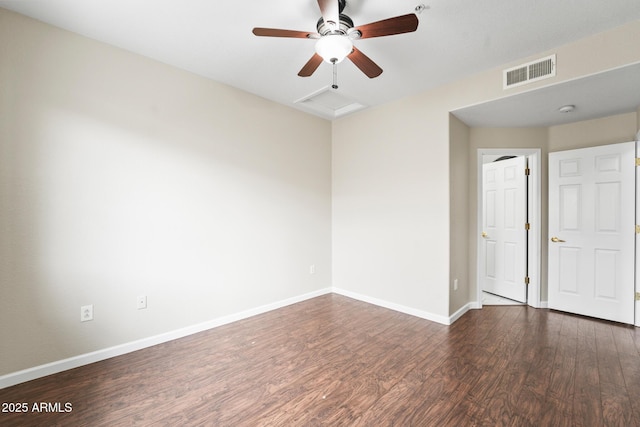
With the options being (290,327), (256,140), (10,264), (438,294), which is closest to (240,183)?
(256,140)

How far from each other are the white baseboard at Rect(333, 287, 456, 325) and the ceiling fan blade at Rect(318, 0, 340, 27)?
10.3ft

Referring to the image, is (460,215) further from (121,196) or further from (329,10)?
(121,196)

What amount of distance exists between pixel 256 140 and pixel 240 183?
1.95 feet

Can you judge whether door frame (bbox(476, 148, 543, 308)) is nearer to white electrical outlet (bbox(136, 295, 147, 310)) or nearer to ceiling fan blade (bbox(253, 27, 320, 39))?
ceiling fan blade (bbox(253, 27, 320, 39))

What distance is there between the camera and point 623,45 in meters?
2.17

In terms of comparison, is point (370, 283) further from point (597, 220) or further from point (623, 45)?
point (623, 45)

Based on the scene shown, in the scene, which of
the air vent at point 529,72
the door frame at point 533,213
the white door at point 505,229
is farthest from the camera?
the white door at point 505,229

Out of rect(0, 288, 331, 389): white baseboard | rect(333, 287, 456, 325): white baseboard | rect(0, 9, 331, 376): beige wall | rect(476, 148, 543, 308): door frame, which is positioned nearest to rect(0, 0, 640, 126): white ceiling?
rect(0, 9, 331, 376): beige wall

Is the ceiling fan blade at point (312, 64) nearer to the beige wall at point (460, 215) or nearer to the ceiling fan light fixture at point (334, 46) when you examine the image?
the ceiling fan light fixture at point (334, 46)

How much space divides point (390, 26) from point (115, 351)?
3.37m

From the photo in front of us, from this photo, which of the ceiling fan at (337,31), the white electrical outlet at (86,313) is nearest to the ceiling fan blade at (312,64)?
the ceiling fan at (337,31)

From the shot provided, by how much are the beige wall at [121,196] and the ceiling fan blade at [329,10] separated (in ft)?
6.06

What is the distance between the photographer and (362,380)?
2146mm

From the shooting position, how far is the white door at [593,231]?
3156 millimetres
